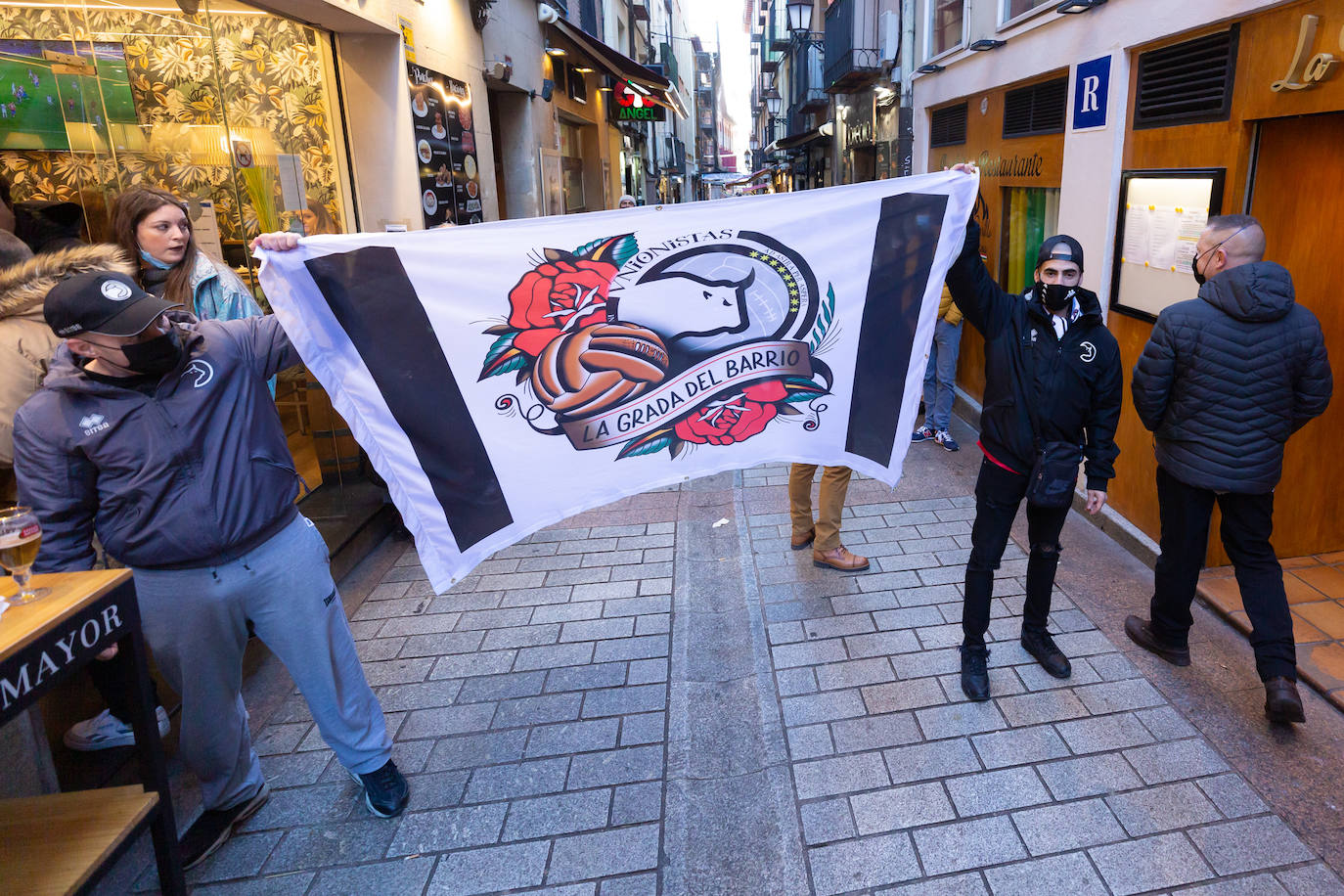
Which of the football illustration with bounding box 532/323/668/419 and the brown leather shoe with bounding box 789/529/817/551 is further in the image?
the brown leather shoe with bounding box 789/529/817/551

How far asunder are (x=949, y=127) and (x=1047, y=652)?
6716 millimetres

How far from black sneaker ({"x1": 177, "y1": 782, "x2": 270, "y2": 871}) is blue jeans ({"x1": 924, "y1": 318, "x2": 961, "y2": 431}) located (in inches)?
227

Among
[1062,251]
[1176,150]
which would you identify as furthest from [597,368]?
[1176,150]

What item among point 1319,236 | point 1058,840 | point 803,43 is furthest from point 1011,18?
point 803,43

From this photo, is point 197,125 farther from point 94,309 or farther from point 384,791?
point 384,791

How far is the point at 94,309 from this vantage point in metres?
2.37

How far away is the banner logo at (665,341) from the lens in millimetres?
3268

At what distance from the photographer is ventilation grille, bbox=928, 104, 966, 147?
27.6 ft

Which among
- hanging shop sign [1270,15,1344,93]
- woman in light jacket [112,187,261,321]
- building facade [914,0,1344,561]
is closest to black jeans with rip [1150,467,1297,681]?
building facade [914,0,1344,561]

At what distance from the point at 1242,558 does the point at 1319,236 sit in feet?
6.02

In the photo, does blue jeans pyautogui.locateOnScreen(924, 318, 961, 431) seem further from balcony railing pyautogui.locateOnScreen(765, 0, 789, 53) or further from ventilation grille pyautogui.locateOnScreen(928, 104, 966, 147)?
balcony railing pyautogui.locateOnScreen(765, 0, 789, 53)

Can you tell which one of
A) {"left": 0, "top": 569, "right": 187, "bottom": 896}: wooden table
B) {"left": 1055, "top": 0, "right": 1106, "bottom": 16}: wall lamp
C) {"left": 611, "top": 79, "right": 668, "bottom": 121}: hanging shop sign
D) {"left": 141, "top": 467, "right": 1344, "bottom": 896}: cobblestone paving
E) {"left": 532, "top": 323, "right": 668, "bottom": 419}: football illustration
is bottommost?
{"left": 141, "top": 467, "right": 1344, "bottom": 896}: cobblestone paving

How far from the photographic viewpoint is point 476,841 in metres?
2.94

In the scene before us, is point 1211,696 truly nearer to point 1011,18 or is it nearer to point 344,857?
point 344,857
